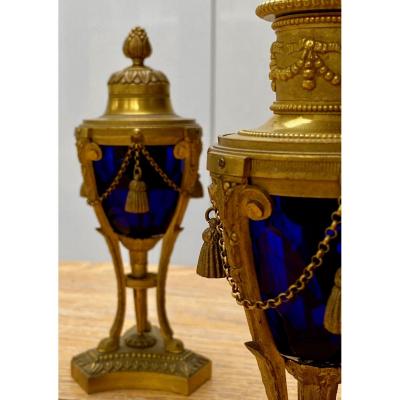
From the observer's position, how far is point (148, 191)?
1459mm

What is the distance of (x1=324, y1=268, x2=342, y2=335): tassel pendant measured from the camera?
2.16ft

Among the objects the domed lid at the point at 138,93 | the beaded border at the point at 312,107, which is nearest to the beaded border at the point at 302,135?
the beaded border at the point at 312,107

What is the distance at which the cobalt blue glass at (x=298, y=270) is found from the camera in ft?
2.34

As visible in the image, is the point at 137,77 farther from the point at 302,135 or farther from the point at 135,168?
the point at 302,135

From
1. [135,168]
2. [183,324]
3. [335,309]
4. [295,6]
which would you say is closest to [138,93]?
[135,168]

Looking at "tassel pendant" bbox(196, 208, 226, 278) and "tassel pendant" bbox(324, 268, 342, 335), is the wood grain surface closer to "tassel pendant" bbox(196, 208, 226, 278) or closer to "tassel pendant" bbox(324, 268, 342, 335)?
"tassel pendant" bbox(196, 208, 226, 278)

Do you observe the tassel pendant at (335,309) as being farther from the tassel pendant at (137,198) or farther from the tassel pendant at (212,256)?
the tassel pendant at (137,198)

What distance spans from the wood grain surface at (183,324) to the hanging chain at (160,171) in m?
0.42

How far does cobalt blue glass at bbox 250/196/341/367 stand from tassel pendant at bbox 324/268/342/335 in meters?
0.06

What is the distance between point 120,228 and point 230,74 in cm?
96
